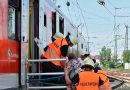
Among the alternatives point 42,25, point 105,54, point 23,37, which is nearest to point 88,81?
point 23,37

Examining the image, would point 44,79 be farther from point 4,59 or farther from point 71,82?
point 4,59

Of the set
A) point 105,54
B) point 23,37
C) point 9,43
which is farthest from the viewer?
point 105,54

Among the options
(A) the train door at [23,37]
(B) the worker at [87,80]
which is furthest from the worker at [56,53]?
(B) the worker at [87,80]

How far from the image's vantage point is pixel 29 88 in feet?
32.6

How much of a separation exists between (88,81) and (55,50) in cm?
200

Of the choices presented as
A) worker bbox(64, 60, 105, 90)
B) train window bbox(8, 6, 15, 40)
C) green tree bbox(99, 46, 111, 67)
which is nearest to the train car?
train window bbox(8, 6, 15, 40)

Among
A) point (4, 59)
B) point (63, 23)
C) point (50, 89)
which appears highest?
point (63, 23)

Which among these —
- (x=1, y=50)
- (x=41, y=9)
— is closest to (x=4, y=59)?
(x=1, y=50)

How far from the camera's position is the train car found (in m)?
8.41

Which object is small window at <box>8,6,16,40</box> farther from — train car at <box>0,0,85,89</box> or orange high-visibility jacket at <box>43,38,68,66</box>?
orange high-visibility jacket at <box>43,38,68,66</box>

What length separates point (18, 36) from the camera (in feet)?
30.5

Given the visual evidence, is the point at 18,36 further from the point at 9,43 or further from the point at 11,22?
the point at 9,43

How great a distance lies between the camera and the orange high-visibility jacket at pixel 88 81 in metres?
8.97

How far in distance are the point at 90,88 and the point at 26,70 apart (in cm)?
146
